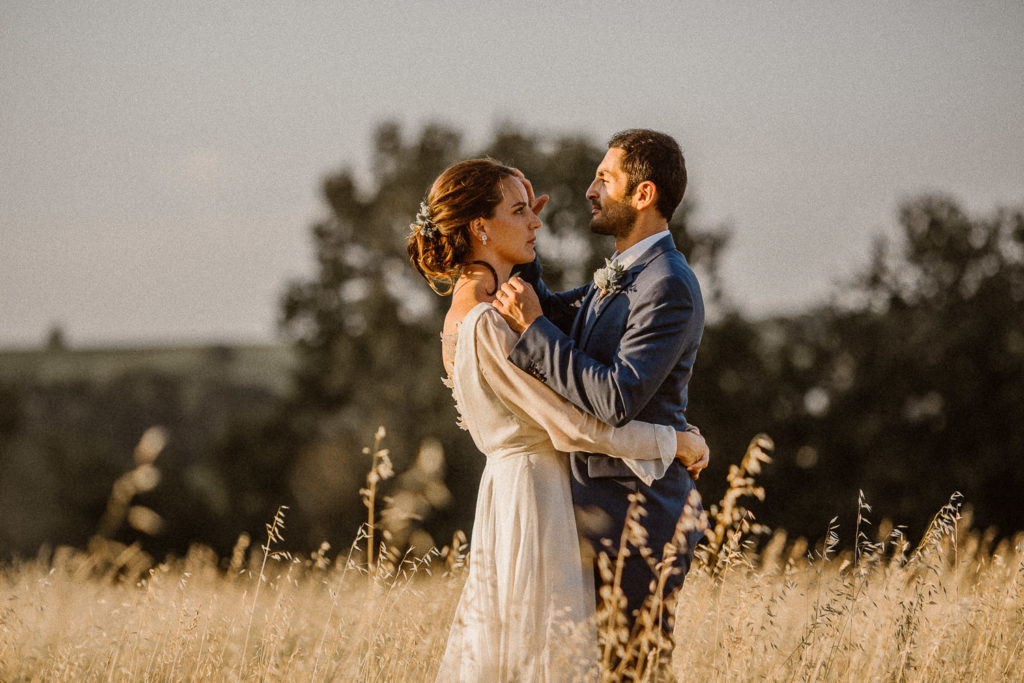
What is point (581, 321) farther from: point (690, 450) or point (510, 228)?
point (690, 450)

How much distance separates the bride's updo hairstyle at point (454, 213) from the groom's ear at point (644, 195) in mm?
678

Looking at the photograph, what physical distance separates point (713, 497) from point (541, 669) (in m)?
16.8

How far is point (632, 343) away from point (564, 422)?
1.29ft

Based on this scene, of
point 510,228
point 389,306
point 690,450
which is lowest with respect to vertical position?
point 389,306

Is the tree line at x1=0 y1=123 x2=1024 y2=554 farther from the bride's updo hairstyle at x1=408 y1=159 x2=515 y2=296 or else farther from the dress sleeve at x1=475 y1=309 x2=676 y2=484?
the dress sleeve at x1=475 y1=309 x2=676 y2=484

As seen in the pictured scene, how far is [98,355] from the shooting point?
46.3 meters

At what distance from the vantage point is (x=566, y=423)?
3521 mm

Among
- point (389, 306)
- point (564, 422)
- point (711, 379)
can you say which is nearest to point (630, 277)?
point (564, 422)

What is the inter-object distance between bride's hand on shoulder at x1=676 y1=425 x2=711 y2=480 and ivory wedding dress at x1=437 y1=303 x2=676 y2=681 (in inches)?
3.3

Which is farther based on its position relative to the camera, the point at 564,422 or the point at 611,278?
the point at 611,278

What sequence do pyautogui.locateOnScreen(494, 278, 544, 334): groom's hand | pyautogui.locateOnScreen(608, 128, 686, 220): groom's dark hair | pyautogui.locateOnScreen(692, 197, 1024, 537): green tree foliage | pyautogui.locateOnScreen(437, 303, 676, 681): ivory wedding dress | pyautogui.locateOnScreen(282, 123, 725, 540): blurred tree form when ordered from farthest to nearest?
pyautogui.locateOnScreen(692, 197, 1024, 537): green tree foliage → pyautogui.locateOnScreen(282, 123, 725, 540): blurred tree → pyautogui.locateOnScreen(608, 128, 686, 220): groom's dark hair → pyautogui.locateOnScreen(494, 278, 544, 334): groom's hand → pyautogui.locateOnScreen(437, 303, 676, 681): ivory wedding dress

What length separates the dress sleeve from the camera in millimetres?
3510

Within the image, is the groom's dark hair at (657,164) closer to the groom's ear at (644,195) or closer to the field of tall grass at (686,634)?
the groom's ear at (644,195)

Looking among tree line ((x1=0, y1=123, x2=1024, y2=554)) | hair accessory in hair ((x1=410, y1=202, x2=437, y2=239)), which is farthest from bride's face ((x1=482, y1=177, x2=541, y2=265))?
tree line ((x1=0, y1=123, x2=1024, y2=554))
